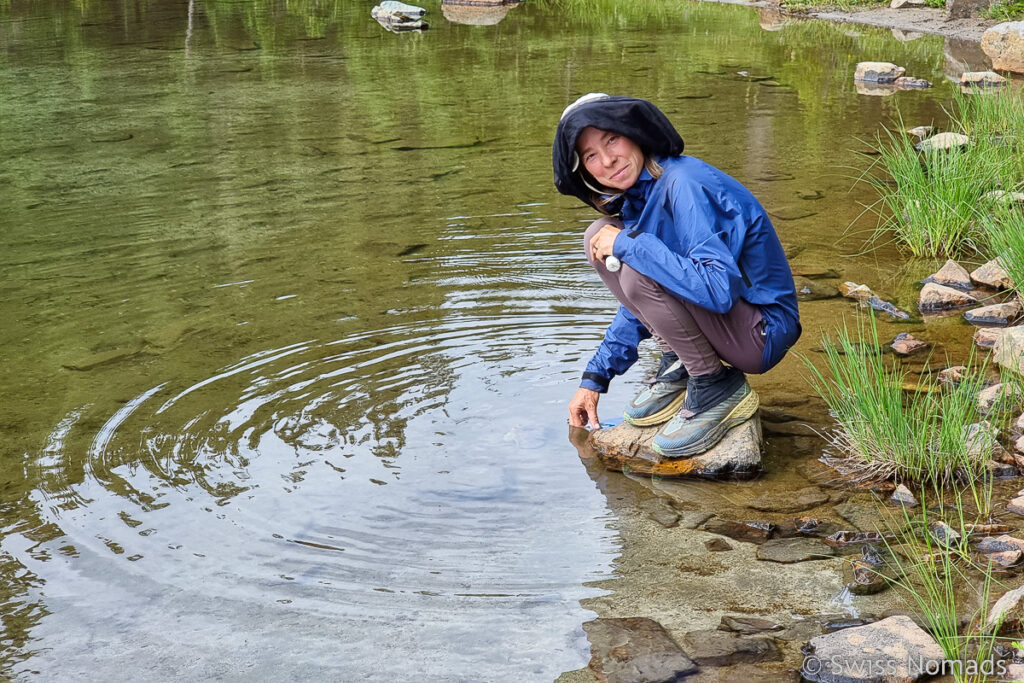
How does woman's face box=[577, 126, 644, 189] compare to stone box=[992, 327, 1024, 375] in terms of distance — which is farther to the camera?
stone box=[992, 327, 1024, 375]

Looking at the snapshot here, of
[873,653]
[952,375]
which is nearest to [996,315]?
[952,375]

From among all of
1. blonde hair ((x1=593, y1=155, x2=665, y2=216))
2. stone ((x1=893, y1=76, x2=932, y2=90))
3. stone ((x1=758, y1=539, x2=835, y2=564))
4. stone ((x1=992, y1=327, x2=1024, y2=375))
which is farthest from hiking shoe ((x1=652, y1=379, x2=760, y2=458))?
stone ((x1=893, y1=76, x2=932, y2=90))

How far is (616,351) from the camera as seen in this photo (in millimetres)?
3326

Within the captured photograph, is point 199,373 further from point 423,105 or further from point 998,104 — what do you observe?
point 423,105

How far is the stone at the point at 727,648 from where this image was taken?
2.29m

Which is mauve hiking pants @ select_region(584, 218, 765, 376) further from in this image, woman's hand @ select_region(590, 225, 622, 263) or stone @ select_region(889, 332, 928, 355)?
stone @ select_region(889, 332, 928, 355)

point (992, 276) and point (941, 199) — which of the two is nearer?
point (992, 276)

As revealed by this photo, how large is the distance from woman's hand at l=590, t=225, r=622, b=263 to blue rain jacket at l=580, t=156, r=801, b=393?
38 millimetres

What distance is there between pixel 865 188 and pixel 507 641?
15.5 ft

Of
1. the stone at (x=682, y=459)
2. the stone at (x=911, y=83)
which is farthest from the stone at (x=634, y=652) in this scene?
the stone at (x=911, y=83)

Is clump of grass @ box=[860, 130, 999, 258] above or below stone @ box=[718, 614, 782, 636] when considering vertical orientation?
above

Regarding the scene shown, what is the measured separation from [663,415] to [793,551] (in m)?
0.75

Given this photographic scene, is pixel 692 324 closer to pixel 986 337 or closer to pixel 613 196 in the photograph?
pixel 613 196

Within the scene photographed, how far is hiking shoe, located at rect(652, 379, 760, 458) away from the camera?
10.5 ft
